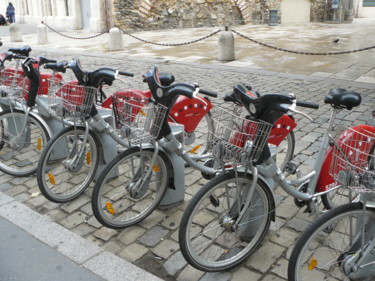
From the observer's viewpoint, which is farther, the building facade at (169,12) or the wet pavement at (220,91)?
the building facade at (169,12)

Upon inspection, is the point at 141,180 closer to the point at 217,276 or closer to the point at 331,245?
the point at 217,276

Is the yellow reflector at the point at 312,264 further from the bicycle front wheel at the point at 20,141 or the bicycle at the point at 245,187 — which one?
the bicycle front wheel at the point at 20,141

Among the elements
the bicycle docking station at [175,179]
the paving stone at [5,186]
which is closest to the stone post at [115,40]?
the paving stone at [5,186]

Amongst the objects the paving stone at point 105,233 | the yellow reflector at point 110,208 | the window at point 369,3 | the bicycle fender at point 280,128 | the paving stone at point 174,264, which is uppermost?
the window at point 369,3

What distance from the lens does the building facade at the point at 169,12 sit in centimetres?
2022

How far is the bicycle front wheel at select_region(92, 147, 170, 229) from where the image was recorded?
3.04m

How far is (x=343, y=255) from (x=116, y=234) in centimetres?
163

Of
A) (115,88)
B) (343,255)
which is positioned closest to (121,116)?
(343,255)

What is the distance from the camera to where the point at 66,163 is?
3678 mm

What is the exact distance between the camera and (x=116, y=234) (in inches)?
127

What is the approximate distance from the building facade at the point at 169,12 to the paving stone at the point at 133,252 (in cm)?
1831

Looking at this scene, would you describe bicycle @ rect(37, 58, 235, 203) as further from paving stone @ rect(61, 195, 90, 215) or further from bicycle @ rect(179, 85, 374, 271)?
bicycle @ rect(179, 85, 374, 271)

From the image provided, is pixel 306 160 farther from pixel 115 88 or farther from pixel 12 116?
pixel 115 88

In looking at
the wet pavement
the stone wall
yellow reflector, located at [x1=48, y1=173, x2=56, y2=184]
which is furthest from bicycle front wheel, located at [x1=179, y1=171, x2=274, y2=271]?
the stone wall
